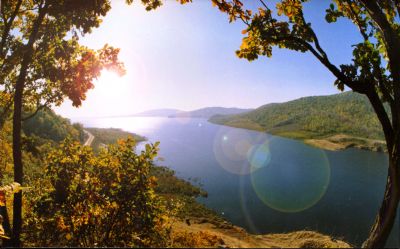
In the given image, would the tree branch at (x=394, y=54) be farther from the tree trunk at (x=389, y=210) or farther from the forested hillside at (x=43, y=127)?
the forested hillside at (x=43, y=127)

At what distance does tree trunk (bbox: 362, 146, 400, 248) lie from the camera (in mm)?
5375

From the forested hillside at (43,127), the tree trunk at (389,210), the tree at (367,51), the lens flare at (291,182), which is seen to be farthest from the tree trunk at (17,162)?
the forested hillside at (43,127)

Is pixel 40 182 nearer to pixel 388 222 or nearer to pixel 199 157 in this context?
pixel 388 222

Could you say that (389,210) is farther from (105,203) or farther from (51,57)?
(51,57)

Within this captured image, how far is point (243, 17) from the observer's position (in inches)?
283

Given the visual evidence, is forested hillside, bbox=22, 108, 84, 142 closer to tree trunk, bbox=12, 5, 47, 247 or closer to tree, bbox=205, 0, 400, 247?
tree trunk, bbox=12, 5, 47, 247

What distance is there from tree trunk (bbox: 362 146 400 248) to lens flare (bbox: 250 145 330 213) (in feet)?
129

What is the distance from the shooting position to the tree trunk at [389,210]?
538 centimetres

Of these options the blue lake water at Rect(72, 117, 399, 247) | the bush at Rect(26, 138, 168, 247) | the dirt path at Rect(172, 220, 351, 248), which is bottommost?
the blue lake water at Rect(72, 117, 399, 247)

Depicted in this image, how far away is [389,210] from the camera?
5.40 m

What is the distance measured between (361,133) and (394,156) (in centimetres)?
17515

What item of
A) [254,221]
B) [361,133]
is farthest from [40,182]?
[361,133]

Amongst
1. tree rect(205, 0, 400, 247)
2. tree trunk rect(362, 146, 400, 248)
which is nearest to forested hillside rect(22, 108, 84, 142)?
tree rect(205, 0, 400, 247)

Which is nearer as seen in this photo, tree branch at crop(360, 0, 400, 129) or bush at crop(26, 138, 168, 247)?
tree branch at crop(360, 0, 400, 129)
